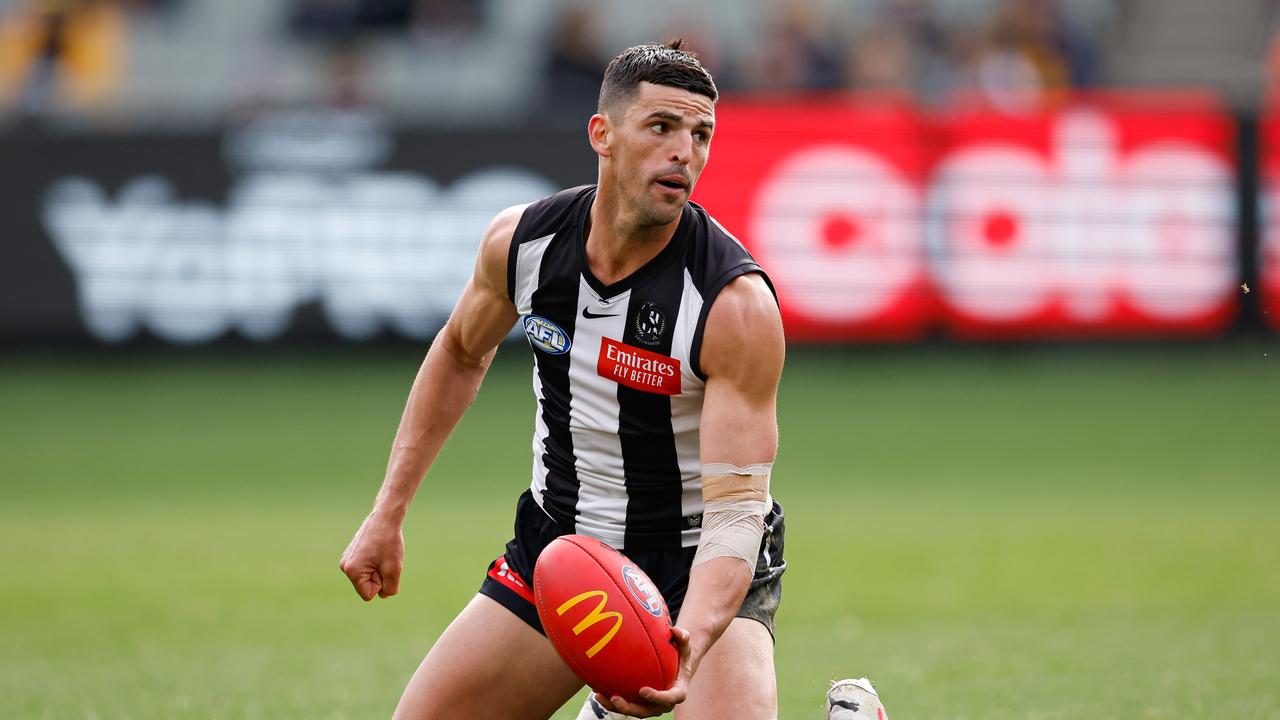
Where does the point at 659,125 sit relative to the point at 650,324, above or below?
above

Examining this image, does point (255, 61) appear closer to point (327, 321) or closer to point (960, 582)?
point (327, 321)

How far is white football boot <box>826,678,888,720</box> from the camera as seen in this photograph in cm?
587

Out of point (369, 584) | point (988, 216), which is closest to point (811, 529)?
point (988, 216)

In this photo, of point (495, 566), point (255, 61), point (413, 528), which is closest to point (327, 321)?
point (413, 528)

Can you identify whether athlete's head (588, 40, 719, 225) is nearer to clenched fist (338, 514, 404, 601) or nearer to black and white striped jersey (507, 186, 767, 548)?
black and white striped jersey (507, 186, 767, 548)

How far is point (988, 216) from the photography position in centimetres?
1769

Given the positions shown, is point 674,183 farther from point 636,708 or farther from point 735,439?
point 636,708

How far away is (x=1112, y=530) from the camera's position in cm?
1300

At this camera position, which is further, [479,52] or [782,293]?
[479,52]

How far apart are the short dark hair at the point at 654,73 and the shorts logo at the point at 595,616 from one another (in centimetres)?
159

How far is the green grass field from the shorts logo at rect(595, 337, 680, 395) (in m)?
2.54

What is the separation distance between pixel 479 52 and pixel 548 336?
1859cm

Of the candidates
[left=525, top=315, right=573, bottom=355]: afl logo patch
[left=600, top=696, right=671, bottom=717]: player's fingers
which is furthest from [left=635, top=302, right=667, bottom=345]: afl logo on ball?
[left=600, top=696, right=671, bottom=717]: player's fingers

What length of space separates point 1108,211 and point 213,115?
1116cm
